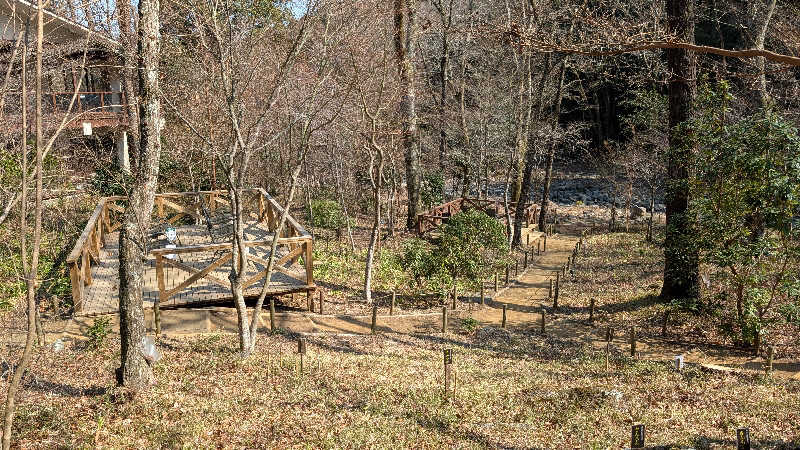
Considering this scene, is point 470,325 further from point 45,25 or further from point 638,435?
point 45,25

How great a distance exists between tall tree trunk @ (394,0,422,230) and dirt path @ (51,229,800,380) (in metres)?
8.44

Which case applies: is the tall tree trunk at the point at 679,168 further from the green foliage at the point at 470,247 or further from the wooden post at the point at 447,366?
the wooden post at the point at 447,366

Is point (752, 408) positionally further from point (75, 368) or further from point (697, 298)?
point (75, 368)

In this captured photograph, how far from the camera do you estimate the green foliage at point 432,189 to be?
27.5 metres

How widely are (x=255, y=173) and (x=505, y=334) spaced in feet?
41.9

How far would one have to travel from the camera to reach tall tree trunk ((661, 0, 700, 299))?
40.2 ft

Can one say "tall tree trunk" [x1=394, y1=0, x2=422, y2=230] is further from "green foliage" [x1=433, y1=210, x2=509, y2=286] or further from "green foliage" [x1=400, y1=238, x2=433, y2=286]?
"green foliage" [x1=400, y1=238, x2=433, y2=286]

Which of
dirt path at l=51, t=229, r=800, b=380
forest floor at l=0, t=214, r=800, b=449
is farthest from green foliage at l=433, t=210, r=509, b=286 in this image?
forest floor at l=0, t=214, r=800, b=449

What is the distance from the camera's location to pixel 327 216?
20.7 meters

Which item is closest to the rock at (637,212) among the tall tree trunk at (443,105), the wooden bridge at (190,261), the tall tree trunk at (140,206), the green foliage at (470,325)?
the tall tree trunk at (443,105)

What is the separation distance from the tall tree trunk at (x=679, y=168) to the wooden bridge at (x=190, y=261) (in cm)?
739

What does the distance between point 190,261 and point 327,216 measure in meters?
6.97

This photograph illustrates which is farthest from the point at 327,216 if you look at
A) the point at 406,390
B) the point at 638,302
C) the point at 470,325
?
the point at 406,390

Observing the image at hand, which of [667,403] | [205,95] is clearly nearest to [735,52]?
[667,403]
